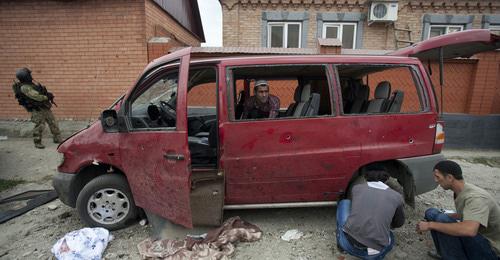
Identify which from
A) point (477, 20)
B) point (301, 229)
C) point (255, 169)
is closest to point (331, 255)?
point (301, 229)

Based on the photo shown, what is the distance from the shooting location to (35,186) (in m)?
4.13

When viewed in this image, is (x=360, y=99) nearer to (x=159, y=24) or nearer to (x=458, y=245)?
(x=458, y=245)

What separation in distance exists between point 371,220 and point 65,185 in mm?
3182

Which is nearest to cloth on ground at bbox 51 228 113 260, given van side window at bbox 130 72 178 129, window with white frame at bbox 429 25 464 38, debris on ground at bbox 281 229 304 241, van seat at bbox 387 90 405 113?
van side window at bbox 130 72 178 129

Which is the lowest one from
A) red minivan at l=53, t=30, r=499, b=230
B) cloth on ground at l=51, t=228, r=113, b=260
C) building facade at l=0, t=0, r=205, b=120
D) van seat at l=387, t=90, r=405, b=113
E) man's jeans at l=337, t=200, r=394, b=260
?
cloth on ground at l=51, t=228, r=113, b=260

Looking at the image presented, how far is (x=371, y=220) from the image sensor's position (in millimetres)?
2145

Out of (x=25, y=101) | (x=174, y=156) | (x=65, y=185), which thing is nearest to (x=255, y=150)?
(x=174, y=156)

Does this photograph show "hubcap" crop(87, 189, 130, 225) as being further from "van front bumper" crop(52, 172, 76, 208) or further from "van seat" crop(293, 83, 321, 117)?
"van seat" crop(293, 83, 321, 117)

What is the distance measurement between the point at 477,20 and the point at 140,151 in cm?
1178

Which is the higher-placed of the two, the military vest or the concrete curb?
the military vest

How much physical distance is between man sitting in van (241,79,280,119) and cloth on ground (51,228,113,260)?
2.06 m

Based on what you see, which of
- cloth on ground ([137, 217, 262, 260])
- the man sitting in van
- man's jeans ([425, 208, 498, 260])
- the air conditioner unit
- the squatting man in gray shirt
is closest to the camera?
man's jeans ([425, 208, 498, 260])

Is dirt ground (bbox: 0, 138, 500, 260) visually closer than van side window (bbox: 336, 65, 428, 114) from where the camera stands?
Yes

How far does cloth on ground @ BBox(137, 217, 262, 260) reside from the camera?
7.98 ft
